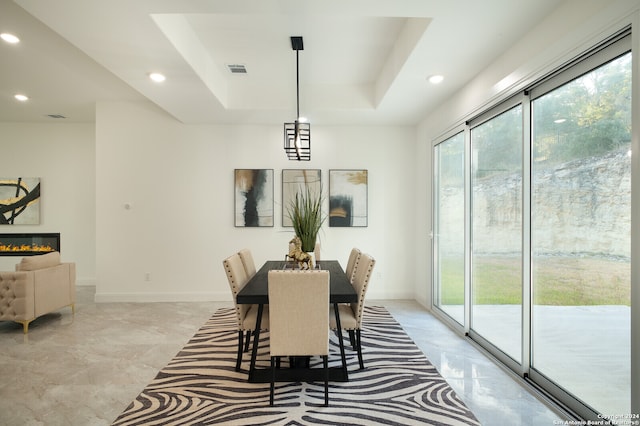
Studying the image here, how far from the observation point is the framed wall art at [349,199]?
574cm

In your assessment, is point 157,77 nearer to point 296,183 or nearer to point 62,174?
point 296,183

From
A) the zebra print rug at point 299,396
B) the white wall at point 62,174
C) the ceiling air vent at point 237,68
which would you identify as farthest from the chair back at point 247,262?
the white wall at point 62,174

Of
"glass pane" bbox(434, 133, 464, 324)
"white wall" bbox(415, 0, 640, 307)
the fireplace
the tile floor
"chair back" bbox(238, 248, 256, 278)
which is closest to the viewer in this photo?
→ "white wall" bbox(415, 0, 640, 307)

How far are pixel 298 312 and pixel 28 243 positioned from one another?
6.56 meters

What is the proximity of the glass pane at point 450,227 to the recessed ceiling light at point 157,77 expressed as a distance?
3274mm

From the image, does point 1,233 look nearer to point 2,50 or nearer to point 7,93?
point 7,93

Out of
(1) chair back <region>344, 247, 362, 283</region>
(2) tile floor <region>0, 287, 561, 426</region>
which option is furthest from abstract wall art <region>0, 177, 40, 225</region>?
(1) chair back <region>344, 247, 362, 283</region>

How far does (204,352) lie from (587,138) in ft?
11.4

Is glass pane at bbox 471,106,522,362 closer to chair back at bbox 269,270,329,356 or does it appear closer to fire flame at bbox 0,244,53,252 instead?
chair back at bbox 269,270,329,356

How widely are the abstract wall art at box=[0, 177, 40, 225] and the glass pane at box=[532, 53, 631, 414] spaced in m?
7.75

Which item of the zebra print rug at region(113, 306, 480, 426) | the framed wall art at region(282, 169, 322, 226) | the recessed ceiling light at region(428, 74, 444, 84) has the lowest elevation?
the zebra print rug at region(113, 306, 480, 426)

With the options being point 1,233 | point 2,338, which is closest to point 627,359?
point 2,338

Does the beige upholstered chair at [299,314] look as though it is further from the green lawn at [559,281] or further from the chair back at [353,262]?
the green lawn at [559,281]

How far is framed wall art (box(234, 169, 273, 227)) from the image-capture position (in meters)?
5.68
